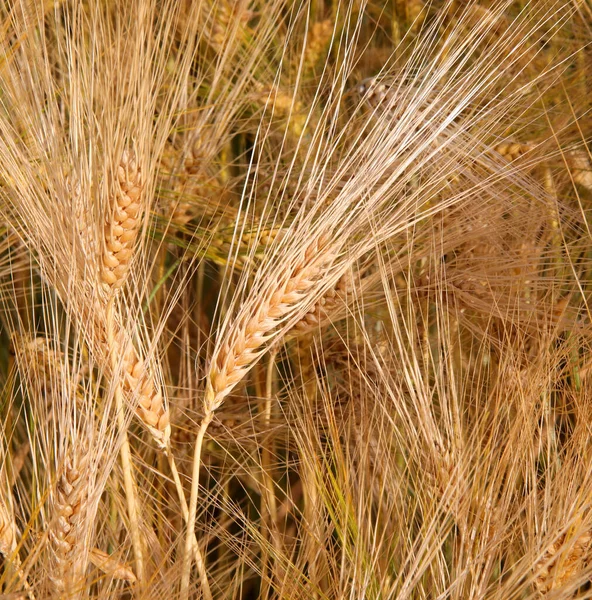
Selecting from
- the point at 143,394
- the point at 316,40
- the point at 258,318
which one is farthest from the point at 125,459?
the point at 316,40

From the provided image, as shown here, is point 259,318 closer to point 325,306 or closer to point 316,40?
point 325,306

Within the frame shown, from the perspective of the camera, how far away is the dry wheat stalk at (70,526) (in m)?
0.51

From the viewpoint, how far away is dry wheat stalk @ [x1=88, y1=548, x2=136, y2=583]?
0.55m

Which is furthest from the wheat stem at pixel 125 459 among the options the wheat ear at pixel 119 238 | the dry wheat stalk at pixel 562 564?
the dry wheat stalk at pixel 562 564

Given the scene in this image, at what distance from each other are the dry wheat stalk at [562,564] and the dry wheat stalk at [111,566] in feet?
1.10

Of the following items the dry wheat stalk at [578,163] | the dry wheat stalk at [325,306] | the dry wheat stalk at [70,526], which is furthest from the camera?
the dry wheat stalk at [578,163]

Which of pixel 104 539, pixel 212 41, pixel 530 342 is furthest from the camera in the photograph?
pixel 212 41

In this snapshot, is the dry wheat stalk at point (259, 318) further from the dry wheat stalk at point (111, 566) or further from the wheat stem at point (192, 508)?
the dry wheat stalk at point (111, 566)

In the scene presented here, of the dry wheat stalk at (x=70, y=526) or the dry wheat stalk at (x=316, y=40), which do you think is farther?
the dry wheat stalk at (x=316, y=40)

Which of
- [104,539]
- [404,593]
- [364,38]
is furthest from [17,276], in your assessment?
[404,593]

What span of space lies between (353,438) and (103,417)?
0.31 metres

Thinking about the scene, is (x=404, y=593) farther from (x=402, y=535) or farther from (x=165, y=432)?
(x=165, y=432)

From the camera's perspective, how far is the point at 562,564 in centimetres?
58

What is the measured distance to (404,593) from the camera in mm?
539
